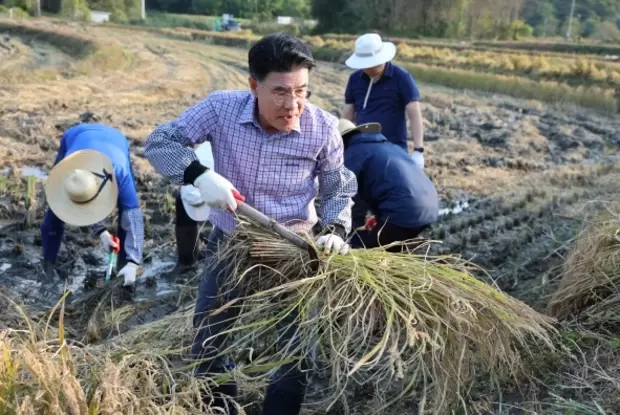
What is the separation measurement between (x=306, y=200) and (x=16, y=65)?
14.9 m

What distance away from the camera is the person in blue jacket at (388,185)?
373 centimetres

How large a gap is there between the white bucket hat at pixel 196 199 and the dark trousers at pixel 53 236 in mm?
448

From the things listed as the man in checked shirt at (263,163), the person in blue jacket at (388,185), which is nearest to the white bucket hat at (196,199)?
the person in blue jacket at (388,185)

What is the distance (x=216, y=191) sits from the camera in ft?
7.55

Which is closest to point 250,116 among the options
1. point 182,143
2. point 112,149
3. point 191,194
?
point 182,143

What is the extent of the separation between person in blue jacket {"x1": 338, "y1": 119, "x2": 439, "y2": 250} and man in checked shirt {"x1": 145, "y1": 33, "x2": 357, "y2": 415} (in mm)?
1101

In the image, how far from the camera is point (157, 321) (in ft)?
12.3

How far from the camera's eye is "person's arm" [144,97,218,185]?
7.95 ft

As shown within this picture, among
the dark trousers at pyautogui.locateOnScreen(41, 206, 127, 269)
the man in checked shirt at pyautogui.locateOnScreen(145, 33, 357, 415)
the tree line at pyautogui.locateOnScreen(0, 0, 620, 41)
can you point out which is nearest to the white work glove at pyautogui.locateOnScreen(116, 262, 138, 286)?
the dark trousers at pyautogui.locateOnScreen(41, 206, 127, 269)

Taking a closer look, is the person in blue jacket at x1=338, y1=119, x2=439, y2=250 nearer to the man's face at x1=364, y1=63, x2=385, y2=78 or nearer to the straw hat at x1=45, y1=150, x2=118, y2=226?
the man's face at x1=364, y1=63, x2=385, y2=78

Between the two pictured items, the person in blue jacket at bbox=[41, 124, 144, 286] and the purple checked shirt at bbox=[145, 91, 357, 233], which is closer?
the purple checked shirt at bbox=[145, 91, 357, 233]

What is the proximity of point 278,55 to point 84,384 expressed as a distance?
112cm

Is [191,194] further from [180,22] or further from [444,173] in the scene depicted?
[180,22]

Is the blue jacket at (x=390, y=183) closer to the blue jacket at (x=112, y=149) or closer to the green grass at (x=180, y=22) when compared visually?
the blue jacket at (x=112, y=149)
